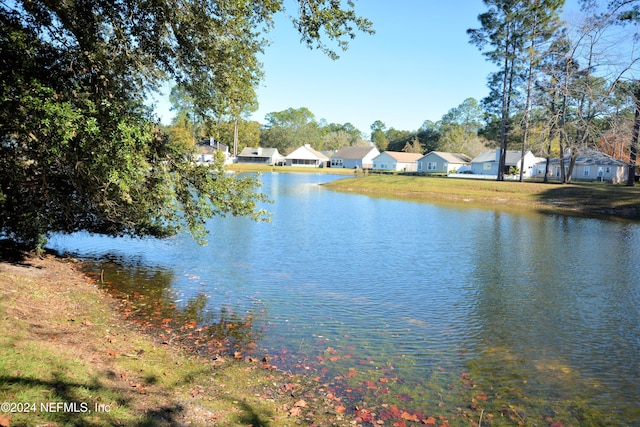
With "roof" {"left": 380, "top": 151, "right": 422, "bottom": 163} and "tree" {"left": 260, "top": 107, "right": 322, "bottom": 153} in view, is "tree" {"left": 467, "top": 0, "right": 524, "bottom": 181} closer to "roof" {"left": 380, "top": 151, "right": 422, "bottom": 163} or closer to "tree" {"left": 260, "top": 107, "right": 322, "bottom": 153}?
"roof" {"left": 380, "top": 151, "right": 422, "bottom": 163}

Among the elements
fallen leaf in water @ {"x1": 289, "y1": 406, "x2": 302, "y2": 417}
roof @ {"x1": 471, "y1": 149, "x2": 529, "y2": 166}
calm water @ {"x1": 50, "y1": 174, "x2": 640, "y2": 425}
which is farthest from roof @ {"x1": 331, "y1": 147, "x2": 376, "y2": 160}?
fallen leaf in water @ {"x1": 289, "y1": 406, "x2": 302, "y2": 417}

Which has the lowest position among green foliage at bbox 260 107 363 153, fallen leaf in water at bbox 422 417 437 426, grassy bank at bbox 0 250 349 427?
fallen leaf in water at bbox 422 417 437 426

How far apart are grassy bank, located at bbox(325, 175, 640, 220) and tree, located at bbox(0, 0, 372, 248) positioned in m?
35.7

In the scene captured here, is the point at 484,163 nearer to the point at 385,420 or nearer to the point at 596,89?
the point at 596,89

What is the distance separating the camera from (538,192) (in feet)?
155

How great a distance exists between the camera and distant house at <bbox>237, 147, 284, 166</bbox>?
125438 mm

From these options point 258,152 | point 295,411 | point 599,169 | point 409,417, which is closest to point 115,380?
point 295,411

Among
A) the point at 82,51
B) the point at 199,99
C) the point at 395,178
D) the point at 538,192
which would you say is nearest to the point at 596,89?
the point at 538,192

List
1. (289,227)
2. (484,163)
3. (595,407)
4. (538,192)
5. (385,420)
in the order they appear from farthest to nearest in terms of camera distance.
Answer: (484,163), (538,192), (289,227), (595,407), (385,420)

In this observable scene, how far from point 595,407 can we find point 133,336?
312 inches

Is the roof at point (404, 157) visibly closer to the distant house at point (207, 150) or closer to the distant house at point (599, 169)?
the distant house at point (207, 150)

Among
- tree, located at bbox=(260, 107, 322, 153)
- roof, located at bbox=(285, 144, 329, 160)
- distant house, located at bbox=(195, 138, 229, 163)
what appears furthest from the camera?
tree, located at bbox=(260, 107, 322, 153)

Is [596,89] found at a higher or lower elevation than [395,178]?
higher

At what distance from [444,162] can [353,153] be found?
107 ft
